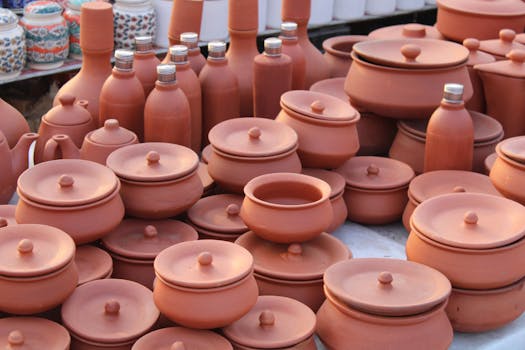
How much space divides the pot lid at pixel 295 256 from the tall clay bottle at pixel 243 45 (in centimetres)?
85

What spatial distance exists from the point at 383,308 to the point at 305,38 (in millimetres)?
1613

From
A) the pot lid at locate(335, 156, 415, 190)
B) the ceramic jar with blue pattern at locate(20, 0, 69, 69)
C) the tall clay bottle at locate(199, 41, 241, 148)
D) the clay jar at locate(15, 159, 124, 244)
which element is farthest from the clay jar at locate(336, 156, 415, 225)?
the ceramic jar with blue pattern at locate(20, 0, 69, 69)

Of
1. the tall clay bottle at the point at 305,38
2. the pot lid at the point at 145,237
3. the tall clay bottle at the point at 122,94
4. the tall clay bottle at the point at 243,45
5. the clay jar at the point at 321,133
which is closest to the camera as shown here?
the pot lid at the point at 145,237

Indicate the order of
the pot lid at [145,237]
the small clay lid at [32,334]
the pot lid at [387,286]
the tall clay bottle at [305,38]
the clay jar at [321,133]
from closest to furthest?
the small clay lid at [32,334] < the pot lid at [387,286] < the pot lid at [145,237] < the clay jar at [321,133] < the tall clay bottle at [305,38]

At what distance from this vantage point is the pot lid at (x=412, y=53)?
2.47 metres

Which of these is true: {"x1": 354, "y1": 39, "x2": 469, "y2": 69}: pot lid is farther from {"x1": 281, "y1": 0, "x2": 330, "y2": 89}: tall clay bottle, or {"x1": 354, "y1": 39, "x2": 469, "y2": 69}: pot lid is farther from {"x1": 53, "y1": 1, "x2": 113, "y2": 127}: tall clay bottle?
{"x1": 53, "y1": 1, "x2": 113, "y2": 127}: tall clay bottle

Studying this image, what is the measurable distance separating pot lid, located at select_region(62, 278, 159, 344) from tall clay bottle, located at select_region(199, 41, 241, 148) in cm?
97

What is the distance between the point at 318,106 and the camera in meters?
2.33

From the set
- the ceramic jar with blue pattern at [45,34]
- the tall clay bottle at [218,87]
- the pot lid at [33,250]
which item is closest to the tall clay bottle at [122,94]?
the tall clay bottle at [218,87]

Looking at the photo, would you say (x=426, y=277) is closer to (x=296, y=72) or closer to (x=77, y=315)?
(x=77, y=315)

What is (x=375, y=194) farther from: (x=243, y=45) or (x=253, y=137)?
(x=243, y=45)

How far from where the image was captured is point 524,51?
2695mm

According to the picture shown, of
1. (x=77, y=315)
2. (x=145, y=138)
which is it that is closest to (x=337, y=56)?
(x=145, y=138)

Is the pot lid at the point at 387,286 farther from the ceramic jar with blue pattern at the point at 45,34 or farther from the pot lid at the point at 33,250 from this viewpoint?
the ceramic jar with blue pattern at the point at 45,34
